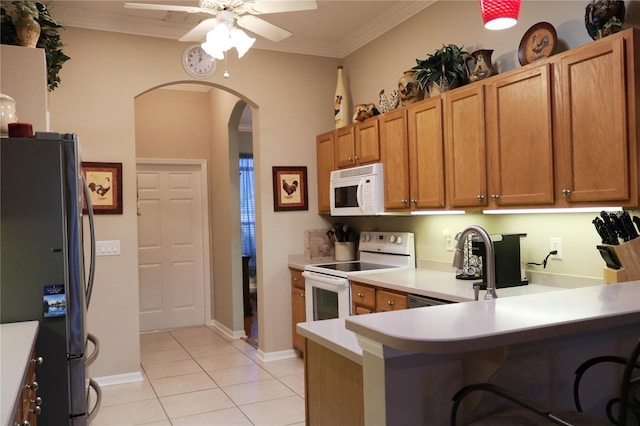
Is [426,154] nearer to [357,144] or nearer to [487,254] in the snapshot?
[357,144]

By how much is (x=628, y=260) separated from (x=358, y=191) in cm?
213

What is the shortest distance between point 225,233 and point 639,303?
4659mm

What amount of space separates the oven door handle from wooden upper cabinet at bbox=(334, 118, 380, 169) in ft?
3.26

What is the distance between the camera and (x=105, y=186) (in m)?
4.00

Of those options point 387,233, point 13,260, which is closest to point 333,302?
point 387,233

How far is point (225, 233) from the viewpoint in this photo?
223 inches

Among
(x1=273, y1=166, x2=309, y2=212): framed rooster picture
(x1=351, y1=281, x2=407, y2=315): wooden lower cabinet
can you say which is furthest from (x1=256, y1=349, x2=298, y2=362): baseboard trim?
(x1=273, y1=166, x2=309, y2=212): framed rooster picture

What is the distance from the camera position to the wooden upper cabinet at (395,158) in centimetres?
358

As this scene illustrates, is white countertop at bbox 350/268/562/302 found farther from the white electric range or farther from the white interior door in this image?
the white interior door

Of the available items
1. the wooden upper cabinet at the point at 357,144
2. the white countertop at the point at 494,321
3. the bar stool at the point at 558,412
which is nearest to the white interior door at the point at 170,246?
the wooden upper cabinet at the point at 357,144

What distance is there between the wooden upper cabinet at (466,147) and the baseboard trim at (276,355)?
7.69 feet

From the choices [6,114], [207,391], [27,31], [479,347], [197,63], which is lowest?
[207,391]

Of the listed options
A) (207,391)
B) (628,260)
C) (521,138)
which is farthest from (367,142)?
(207,391)

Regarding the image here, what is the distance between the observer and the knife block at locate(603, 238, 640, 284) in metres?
2.15
